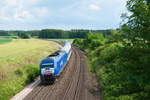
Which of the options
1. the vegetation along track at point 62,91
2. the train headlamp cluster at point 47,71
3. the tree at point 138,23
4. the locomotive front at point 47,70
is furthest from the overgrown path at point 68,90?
the tree at point 138,23

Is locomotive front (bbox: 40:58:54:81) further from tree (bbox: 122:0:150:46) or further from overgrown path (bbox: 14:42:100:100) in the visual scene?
tree (bbox: 122:0:150:46)

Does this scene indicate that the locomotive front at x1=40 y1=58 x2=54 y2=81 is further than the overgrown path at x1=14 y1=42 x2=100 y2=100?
Yes

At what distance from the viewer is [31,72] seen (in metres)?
22.0

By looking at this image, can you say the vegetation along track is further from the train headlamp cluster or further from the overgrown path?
the train headlamp cluster

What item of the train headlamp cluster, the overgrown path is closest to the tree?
the overgrown path

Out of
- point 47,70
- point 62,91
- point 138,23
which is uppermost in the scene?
point 138,23

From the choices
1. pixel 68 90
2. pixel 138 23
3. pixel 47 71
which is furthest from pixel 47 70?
pixel 138 23

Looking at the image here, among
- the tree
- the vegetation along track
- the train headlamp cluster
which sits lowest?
the vegetation along track

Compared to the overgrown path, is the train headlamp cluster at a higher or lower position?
higher

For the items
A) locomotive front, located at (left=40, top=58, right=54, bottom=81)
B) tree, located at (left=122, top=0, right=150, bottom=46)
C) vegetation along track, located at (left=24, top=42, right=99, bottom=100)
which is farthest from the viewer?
locomotive front, located at (left=40, top=58, right=54, bottom=81)

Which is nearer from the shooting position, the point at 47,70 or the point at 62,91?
the point at 62,91

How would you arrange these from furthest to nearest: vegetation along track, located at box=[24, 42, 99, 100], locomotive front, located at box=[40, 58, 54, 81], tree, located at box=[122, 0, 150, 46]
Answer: locomotive front, located at box=[40, 58, 54, 81]
vegetation along track, located at box=[24, 42, 99, 100]
tree, located at box=[122, 0, 150, 46]

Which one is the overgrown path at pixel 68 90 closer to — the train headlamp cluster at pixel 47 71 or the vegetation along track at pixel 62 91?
the vegetation along track at pixel 62 91

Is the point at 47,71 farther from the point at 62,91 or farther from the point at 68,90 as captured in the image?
the point at 68,90
